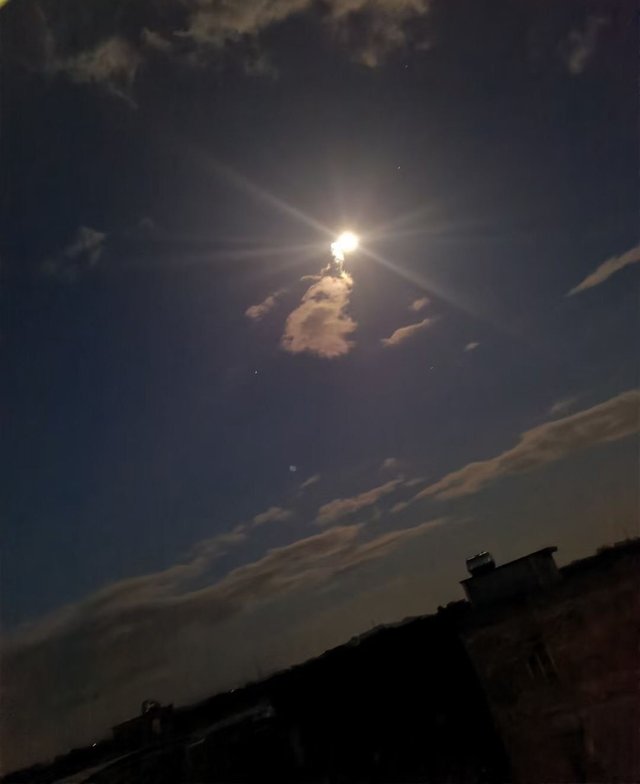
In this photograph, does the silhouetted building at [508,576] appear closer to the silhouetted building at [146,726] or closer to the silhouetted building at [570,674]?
the silhouetted building at [570,674]

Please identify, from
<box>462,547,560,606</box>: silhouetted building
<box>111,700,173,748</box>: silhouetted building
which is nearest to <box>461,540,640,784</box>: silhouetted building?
<box>462,547,560,606</box>: silhouetted building

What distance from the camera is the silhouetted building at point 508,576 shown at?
41.2ft

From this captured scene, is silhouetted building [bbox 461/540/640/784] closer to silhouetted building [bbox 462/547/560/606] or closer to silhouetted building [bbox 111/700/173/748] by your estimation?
silhouetted building [bbox 462/547/560/606]

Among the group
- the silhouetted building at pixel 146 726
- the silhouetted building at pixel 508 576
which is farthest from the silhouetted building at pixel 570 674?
the silhouetted building at pixel 146 726

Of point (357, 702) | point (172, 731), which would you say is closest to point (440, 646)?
point (357, 702)

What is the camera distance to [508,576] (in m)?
12.9

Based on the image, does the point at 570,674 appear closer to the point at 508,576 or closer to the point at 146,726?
the point at 508,576

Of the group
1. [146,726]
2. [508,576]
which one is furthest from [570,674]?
[146,726]

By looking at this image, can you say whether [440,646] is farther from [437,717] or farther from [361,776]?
[361,776]

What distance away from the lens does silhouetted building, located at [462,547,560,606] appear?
12.5 m

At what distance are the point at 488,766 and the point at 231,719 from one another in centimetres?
589

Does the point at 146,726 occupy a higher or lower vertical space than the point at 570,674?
higher

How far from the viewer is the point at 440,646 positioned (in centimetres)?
1325

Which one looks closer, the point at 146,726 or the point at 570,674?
the point at 570,674
